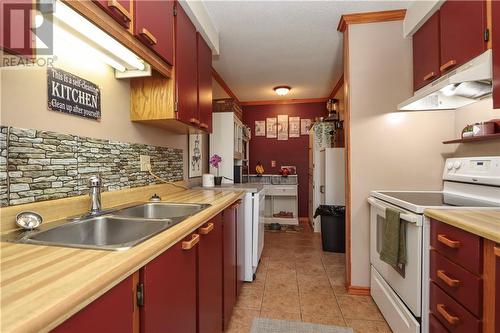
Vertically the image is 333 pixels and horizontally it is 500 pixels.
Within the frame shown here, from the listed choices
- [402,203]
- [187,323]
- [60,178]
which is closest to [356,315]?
[402,203]

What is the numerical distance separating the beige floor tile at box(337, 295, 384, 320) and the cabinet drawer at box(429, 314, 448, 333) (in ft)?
1.81

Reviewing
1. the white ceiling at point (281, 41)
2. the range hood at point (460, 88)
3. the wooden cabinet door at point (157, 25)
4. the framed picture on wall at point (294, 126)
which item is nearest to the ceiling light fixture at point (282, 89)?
the white ceiling at point (281, 41)

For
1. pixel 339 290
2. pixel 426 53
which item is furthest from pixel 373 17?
pixel 339 290

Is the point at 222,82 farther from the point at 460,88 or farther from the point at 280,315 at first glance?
the point at 280,315

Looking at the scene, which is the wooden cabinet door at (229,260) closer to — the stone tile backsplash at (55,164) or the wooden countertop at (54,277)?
the stone tile backsplash at (55,164)

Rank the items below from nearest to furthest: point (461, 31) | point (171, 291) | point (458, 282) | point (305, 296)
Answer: point (171, 291) → point (458, 282) → point (461, 31) → point (305, 296)

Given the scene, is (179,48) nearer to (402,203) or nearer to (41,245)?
(41,245)

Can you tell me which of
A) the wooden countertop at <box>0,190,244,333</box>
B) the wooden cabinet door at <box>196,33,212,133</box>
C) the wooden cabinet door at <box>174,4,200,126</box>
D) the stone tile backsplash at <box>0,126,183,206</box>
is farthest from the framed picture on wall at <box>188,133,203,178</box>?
the wooden countertop at <box>0,190,244,333</box>

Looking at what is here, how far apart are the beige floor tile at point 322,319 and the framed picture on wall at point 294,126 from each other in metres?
3.60

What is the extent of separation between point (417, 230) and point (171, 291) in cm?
131

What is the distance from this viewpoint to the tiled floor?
1.75 meters

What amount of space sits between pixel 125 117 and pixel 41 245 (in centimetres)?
100

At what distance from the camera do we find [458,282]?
108 cm

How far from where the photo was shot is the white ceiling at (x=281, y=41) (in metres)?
1.99
